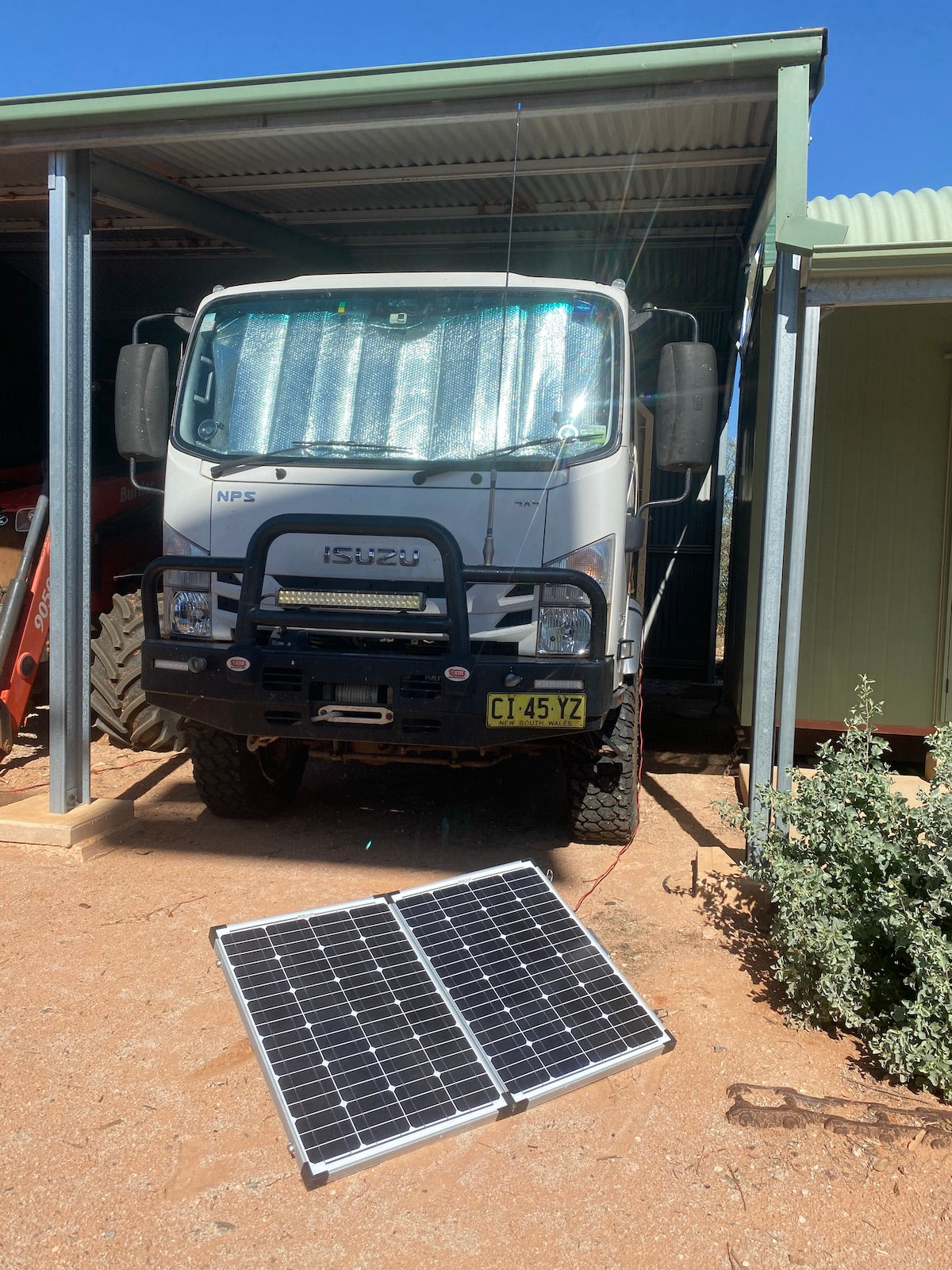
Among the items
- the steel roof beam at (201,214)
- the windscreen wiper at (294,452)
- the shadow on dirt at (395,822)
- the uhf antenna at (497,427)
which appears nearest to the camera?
the uhf antenna at (497,427)

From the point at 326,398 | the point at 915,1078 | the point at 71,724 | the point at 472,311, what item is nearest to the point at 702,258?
the point at 472,311

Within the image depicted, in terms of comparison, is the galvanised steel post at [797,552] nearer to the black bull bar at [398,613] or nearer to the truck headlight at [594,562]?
the truck headlight at [594,562]

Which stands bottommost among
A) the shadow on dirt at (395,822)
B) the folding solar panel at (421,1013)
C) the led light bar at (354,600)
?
the shadow on dirt at (395,822)

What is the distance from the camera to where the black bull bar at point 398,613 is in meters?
3.73

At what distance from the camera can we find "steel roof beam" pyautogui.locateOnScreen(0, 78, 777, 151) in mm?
4059

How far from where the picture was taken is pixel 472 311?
435 cm

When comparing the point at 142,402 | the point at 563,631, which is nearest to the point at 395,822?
the point at 563,631

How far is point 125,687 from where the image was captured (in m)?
6.21

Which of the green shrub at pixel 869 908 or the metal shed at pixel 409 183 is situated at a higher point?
the metal shed at pixel 409 183

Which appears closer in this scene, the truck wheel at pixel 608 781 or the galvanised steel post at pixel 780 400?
the galvanised steel post at pixel 780 400

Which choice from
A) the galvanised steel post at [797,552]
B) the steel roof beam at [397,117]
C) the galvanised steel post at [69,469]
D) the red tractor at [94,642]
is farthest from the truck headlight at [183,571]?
the galvanised steel post at [797,552]

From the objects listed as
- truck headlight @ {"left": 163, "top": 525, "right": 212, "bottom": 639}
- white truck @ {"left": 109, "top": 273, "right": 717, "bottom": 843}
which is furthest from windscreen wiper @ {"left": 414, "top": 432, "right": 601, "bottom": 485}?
truck headlight @ {"left": 163, "top": 525, "right": 212, "bottom": 639}

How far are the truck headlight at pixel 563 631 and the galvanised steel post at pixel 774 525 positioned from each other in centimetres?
82

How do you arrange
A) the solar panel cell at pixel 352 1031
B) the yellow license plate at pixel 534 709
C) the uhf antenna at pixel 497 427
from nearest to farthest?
the solar panel cell at pixel 352 1031
the yellow license plate at pixel 534 709
the uhf antenna at pixel 497 427
